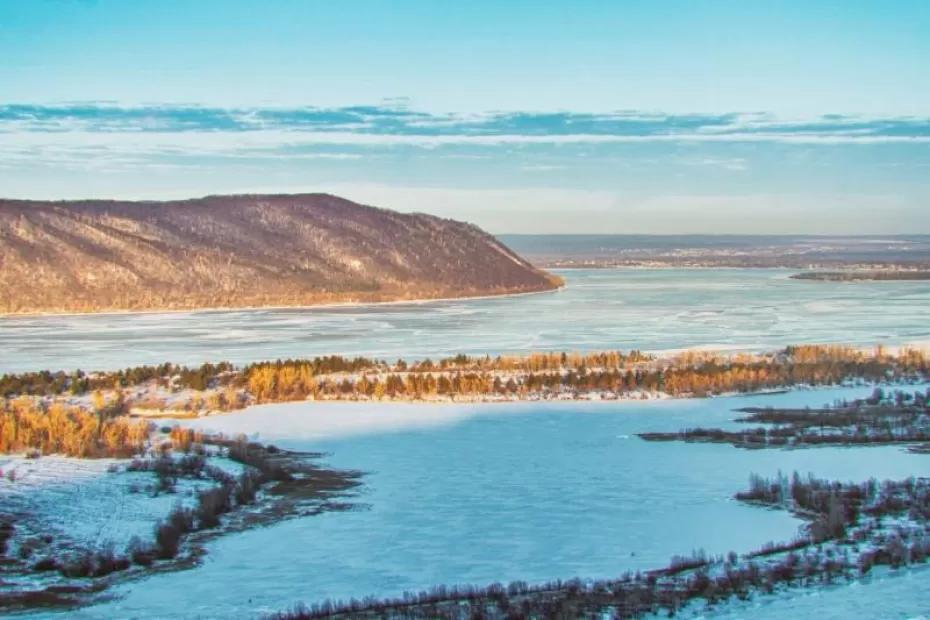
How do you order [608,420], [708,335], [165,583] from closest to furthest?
[165,583], [608,420], [708,335]

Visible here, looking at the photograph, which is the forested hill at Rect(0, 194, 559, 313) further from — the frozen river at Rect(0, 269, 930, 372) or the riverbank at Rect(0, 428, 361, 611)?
the riverbank at Rect(0, 428, 361, 611)

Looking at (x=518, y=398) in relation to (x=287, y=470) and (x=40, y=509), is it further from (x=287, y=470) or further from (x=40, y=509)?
(x=40, y=509)

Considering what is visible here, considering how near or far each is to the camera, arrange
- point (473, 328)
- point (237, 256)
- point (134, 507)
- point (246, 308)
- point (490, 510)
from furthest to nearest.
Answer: point (237, 256) < point (246, 308) < point (473, 328) < point (490, 510) < point (134, 507)

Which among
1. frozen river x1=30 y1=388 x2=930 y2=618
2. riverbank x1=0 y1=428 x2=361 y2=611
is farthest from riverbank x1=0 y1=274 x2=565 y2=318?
riverbank x1=0 y1=428 x2=361 y2=611

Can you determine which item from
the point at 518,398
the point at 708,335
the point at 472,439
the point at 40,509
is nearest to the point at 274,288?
the point at 708,335

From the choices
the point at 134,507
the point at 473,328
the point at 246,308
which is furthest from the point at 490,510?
the point at 246,308

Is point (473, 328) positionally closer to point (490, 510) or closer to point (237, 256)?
point (490, 510)

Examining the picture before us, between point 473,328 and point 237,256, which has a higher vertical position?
point 237,256
